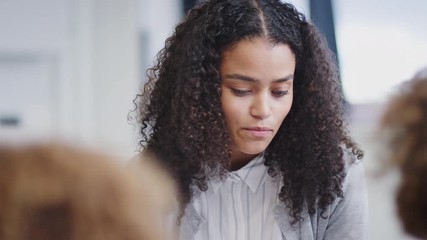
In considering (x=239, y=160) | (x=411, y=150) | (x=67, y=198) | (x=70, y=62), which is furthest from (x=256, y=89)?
(x=70, y=62)

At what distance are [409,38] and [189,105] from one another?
3.16 ft

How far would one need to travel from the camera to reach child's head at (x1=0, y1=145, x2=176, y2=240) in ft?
1.26

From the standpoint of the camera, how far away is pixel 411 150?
0.50 meters

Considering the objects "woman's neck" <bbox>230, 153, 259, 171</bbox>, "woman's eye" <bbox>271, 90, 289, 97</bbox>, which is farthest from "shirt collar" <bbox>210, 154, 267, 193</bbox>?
"woman's eye" <bbox>271, 90, 289, 97</bbox>

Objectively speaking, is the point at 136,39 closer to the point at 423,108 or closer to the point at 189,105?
the point at 189,105

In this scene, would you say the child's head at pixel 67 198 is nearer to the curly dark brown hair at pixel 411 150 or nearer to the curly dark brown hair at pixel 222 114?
the curly dark brown hair at pixel 411 150

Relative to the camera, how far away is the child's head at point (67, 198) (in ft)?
1.26

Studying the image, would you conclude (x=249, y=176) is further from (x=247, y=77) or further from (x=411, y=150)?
(x=411, y=150)

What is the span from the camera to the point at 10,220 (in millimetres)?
387

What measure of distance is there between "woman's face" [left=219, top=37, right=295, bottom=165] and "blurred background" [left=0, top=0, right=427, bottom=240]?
699 millimetres

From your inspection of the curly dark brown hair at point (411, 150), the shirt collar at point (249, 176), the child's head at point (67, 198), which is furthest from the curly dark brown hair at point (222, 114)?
the child's head at point (67, 198)

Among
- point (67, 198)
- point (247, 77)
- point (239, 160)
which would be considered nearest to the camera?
point (67, 198)

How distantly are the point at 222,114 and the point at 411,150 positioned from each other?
66 centimetres

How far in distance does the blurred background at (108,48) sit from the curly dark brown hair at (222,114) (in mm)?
607
